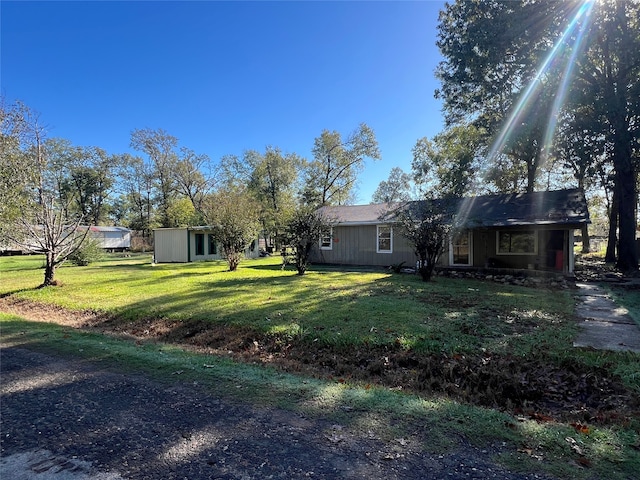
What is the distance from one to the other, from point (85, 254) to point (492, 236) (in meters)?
19.2

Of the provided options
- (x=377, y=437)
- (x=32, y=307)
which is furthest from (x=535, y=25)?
(x=32, y=307)

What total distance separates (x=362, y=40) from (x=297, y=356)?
1077 centimetres

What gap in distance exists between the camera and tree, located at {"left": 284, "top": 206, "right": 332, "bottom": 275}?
12055mm

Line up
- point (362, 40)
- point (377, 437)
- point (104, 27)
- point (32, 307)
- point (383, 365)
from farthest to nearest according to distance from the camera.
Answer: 1. point (362, 40)
2. point (104, 27)
3. point (32, 307)
4. point (383, 365)
5. point (377, 437)

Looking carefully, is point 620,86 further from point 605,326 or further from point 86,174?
point 86,174

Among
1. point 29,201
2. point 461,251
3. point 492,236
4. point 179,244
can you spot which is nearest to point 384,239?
point 461,251

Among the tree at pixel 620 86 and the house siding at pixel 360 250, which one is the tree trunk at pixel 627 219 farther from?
the house siding at pixel 360 250

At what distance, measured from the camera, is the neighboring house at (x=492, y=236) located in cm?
1296

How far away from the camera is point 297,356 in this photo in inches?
202

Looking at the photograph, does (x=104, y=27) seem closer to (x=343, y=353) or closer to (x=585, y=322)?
(x=343, y=353)

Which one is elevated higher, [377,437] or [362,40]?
[362,40]

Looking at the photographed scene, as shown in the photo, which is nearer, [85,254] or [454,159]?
[85,254]

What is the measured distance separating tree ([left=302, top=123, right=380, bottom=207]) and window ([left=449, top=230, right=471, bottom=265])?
19526 millimetres

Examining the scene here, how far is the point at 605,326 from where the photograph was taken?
19.9ft
